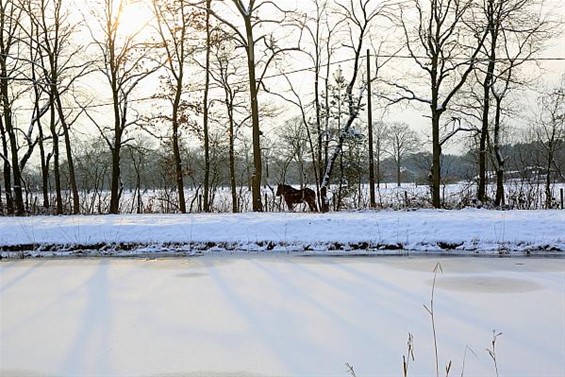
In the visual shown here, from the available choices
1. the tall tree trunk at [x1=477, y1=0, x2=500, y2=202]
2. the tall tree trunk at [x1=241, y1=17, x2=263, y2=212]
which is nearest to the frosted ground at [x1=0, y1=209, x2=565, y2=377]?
the tall tree trunk at [x1=241, y1=17, x2=263, y2=212]

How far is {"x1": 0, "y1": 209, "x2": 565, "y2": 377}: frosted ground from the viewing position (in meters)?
3.65

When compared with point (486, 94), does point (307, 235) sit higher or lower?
lower

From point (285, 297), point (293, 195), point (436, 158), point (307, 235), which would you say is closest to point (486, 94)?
point (436, 158)

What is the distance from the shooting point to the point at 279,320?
4.63 meters

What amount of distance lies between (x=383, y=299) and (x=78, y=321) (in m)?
3.06

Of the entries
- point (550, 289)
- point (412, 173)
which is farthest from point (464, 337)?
point (412, 173)

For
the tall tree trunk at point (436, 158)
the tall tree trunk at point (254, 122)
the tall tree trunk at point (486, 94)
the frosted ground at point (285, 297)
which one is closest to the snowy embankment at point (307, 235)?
the frosted ground at point (285, 297)

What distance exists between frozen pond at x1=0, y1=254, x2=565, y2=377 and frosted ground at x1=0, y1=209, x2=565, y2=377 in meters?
0.02

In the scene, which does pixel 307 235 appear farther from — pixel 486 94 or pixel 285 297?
pixel 486 94

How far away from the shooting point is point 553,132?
90.0ft

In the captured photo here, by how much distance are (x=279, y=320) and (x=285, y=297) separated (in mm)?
897

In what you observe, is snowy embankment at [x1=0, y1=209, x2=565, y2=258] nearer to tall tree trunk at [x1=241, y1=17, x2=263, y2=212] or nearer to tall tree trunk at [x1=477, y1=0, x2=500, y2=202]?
tall tree trunk at [x1=241, y1=17, x2=263, y2=212]

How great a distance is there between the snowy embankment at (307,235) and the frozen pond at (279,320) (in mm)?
1796

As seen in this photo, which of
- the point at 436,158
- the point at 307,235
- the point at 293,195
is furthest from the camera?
the point at 436,158
